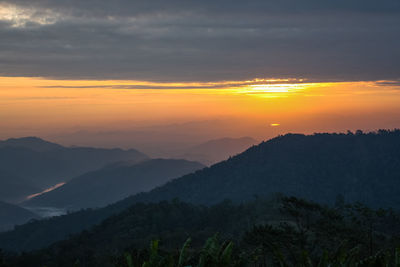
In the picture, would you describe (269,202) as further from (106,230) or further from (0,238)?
(0,238)

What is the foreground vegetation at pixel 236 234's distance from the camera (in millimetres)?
36406

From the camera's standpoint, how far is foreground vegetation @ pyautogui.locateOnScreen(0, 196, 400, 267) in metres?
36.4

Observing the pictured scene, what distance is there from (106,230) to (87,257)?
41.8 metres

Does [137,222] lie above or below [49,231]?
above

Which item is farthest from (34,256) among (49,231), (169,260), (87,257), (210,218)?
(49,231)

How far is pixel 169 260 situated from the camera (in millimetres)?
16562

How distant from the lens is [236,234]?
326ft

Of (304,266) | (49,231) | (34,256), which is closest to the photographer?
(304,266)

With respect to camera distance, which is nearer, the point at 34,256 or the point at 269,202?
the point at 34,256

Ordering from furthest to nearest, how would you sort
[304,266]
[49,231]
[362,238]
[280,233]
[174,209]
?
[49,231] → [174,209] → [362,238] → [280,233] → [304,266]

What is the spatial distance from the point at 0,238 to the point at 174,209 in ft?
314

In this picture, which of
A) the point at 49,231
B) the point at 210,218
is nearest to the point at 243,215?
the point at 210,218

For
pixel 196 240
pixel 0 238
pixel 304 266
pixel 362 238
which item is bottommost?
pixel 0 238

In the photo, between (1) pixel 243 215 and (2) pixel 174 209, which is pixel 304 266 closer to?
(1) pixel 243 215
